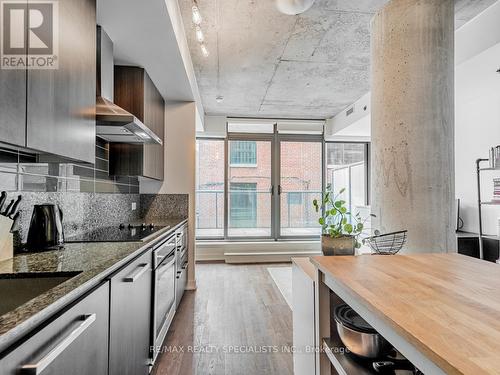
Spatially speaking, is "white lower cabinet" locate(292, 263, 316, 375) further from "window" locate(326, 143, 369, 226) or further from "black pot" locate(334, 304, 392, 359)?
"window" locate(326, 143, 369, 226)

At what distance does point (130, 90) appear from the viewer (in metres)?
2.91

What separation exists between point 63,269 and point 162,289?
47.0 inches

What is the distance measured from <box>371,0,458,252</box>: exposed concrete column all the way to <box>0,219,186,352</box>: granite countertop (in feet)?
6.13

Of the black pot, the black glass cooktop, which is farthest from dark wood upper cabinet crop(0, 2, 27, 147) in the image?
the black pot

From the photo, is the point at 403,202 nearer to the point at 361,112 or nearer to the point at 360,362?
the point at 360,362

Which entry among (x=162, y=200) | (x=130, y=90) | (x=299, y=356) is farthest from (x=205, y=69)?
(x=299, y=356)

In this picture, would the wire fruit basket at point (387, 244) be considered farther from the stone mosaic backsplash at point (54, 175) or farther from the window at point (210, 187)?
the window at point (210, 187)

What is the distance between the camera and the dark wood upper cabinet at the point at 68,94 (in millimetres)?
1153

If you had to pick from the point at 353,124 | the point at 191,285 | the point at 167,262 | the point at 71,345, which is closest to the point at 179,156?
the point at 191,285

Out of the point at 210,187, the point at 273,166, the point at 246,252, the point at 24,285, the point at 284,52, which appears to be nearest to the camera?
the point at 24,285

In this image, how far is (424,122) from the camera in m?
2.09

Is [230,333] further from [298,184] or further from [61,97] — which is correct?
[298,184]

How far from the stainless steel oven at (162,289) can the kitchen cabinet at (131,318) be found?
83mm

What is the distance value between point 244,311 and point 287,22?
9.46 ft
